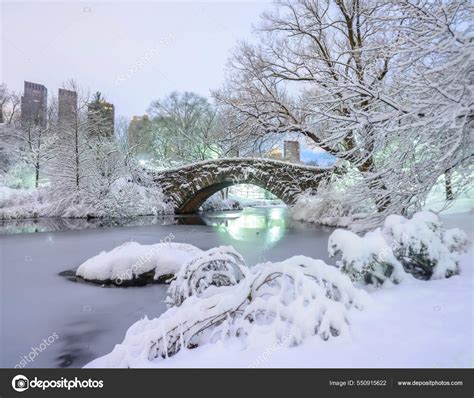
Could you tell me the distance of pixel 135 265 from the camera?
5.39m

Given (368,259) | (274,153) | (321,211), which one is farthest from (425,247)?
(274,153)

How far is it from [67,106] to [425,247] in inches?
730

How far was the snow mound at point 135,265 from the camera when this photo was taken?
210 inches

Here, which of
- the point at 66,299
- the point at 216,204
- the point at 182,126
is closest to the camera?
the point at 66,299

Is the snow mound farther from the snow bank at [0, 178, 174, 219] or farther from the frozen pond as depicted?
the snow bank at [0, 178, 174, 219]

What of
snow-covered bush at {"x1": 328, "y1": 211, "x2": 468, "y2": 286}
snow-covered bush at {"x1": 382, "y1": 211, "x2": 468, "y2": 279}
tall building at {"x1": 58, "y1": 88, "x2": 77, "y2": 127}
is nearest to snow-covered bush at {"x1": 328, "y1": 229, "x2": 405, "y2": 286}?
snow-covered bush at {"x1": 328, "y1": 211, "x2": 468, "y2": 286}

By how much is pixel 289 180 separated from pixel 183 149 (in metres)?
15.0

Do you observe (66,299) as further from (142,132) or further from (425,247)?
(142,132)

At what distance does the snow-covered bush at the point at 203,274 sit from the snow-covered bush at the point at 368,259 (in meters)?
0.89

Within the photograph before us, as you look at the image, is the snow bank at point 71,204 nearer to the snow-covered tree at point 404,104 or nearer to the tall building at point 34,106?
the snow-covered tree at point 404,104

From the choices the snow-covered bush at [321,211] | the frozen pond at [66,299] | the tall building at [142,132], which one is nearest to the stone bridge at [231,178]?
the snow-covered bush at [321,211]

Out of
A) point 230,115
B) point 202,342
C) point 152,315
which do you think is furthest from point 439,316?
point 230,115
